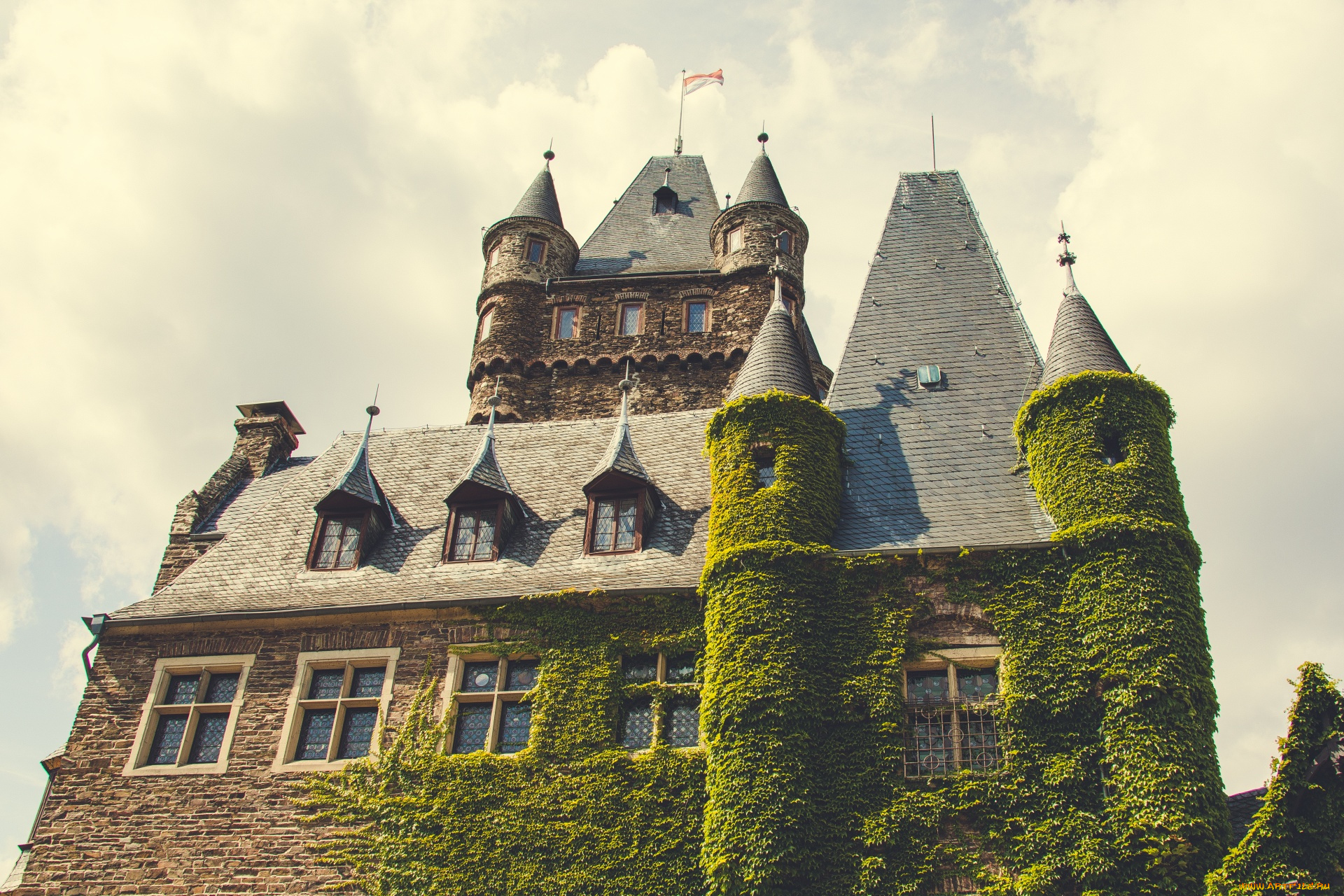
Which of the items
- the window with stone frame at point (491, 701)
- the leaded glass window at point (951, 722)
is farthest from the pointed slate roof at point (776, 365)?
the window with stone frame at point (491, 701)

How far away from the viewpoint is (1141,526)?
15305 mm

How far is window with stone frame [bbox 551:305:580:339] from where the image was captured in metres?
29.0

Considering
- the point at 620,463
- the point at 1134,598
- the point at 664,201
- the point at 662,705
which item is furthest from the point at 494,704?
the point at 664,201

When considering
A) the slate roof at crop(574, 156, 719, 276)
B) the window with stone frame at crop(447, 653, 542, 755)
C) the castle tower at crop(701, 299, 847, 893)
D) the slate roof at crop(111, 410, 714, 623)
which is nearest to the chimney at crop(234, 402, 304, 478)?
the slate roof at crop(111, 410, 714, 623)

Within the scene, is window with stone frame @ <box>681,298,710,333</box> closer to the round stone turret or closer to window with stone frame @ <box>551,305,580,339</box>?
the round stone turret

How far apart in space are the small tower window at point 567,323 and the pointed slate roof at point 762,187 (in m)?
4.98

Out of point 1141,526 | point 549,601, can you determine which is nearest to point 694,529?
point 549,601

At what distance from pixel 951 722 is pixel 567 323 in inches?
657

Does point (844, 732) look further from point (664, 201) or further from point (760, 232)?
point (664, 201)

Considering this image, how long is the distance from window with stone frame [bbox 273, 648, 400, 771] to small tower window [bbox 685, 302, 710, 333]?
13576 millimetres

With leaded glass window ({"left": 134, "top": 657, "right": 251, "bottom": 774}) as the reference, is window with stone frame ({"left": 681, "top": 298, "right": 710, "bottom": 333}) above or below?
above

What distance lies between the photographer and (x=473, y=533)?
18719mm

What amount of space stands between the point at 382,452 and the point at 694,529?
670 centimetres

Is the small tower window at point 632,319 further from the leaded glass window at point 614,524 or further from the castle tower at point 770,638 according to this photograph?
the leaded glass window at point 614,524
